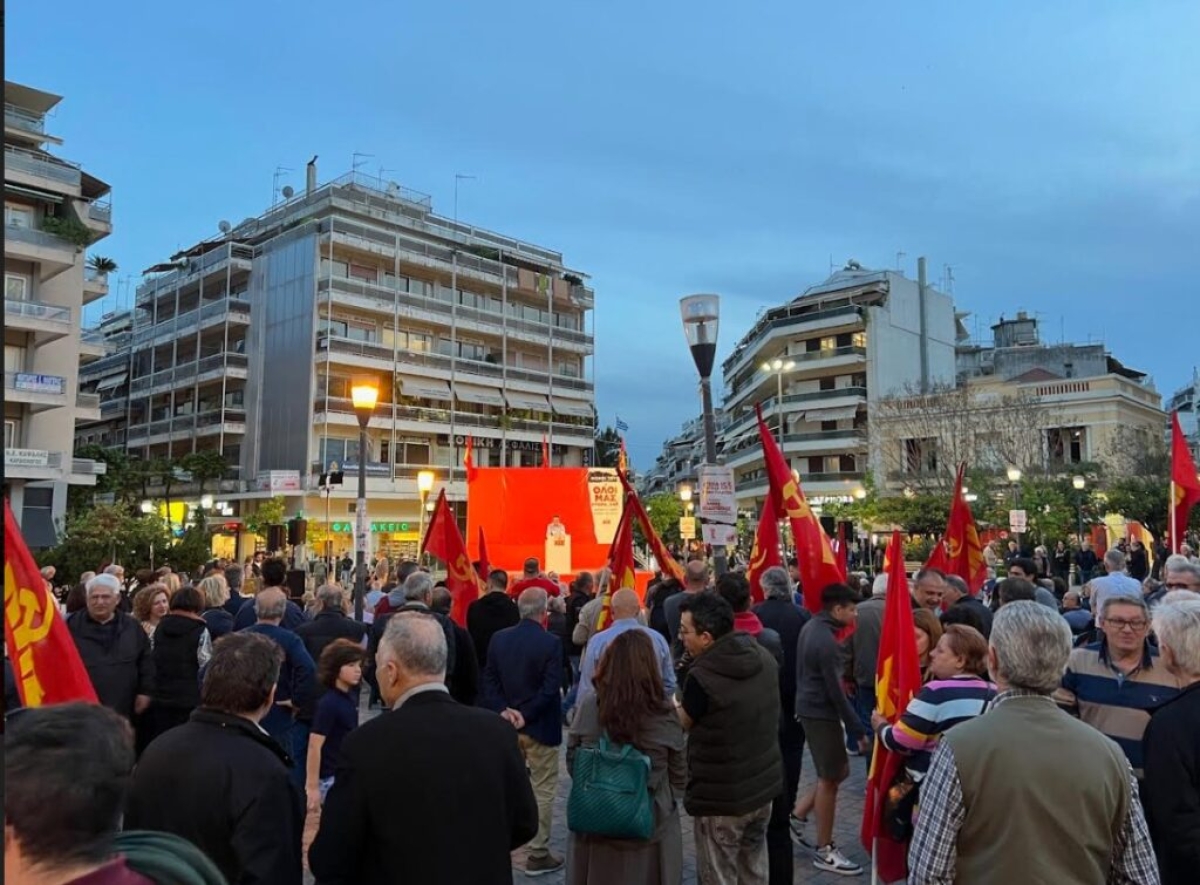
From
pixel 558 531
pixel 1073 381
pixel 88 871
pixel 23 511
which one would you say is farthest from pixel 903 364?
pixel 88 871

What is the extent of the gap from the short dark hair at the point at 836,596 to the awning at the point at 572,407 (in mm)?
53437

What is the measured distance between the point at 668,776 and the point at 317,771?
240 cm

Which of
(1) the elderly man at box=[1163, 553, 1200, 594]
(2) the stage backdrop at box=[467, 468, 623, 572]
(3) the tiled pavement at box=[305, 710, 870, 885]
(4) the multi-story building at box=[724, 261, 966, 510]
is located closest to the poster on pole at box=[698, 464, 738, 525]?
(3) the tiled pavement at box=[305, 710, 870, 885]

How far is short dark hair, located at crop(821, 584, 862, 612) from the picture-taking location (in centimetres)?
679

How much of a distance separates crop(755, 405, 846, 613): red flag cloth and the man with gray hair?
4.24 meters

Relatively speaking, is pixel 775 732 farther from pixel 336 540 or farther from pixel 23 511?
pixel 336 540

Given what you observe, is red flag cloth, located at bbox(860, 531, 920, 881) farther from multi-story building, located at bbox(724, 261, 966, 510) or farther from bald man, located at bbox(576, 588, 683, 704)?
multi-story building, located at bbox(724, 261, 966, 510)

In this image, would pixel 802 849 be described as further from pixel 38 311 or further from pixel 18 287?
pixel 18 287

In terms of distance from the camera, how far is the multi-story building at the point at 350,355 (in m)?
49.4

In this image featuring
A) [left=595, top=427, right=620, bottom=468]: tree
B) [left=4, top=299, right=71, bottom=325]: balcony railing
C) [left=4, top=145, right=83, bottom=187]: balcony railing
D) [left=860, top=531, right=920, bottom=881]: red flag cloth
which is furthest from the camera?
[left=595, top=427, right=620, bottom=468]: tree

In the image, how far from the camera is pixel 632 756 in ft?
14.1

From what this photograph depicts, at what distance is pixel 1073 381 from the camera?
148 ft

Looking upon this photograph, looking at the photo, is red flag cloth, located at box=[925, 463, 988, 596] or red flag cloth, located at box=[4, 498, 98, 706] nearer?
red flag cloth, located at box=[4, 498, 98, 706]

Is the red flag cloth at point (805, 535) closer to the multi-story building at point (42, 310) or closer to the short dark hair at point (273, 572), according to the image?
the short dark hair at point (273, 572)
